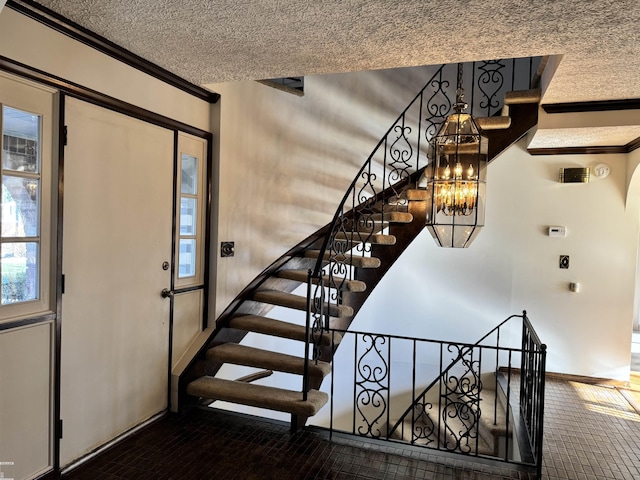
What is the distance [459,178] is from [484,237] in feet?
7.90

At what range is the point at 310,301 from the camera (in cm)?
311

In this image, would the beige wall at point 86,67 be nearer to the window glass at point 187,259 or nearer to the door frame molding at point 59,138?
the door frame molding at point 59,138

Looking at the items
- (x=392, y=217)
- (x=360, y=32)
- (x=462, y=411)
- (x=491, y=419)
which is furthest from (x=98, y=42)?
(x=491, y=419)

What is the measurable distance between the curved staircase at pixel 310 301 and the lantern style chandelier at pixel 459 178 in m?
0.73

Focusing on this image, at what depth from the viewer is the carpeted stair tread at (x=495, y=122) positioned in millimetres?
3881

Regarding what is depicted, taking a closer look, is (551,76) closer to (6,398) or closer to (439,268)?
(439,268)

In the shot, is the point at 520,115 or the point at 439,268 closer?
the point at 520,115

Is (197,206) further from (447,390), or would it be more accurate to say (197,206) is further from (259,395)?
(447,390)

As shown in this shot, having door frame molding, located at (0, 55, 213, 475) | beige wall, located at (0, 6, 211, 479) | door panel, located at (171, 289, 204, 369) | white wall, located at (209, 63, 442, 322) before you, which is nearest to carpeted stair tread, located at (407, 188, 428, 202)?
white wall, located at (209, 63, 442, 322)

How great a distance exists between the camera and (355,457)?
2.68m

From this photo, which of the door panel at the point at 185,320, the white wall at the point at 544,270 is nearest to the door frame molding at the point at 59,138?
the door panel at the point at 185,320

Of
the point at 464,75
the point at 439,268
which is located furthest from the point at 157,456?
the point at 464,75

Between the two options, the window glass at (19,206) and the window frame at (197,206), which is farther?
the window frame at (197,206)

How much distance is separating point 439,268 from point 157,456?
12.7ft
